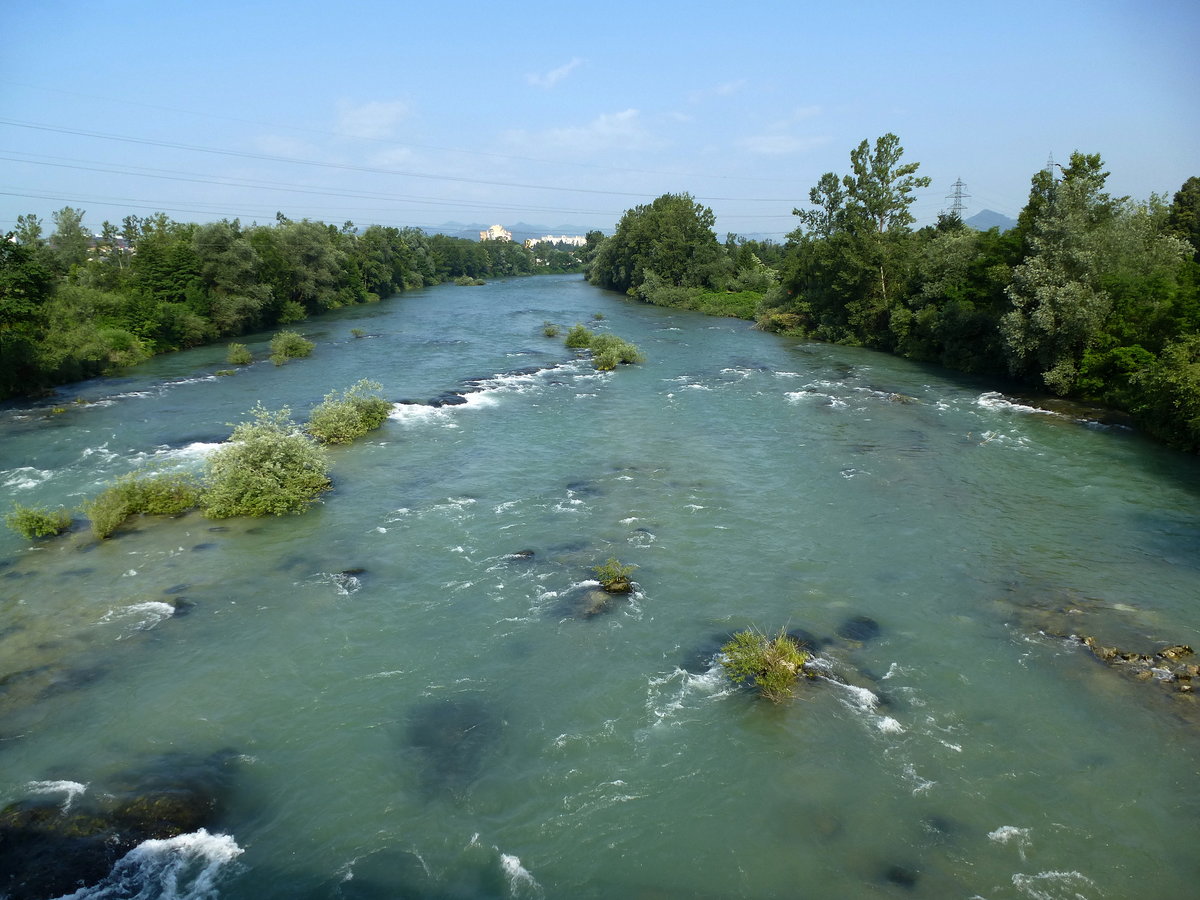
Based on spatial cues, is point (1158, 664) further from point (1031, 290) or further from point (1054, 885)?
point (1031, 290)

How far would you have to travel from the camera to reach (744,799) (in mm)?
11523

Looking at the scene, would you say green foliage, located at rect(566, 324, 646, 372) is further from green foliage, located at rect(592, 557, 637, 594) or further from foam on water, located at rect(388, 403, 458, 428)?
green foliage, located at rect(592, 557, 637, 594)

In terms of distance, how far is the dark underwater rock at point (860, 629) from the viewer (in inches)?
614

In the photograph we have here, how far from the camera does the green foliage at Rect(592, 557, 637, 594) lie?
17.4m

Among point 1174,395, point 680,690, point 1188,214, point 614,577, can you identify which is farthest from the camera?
point 1188,214

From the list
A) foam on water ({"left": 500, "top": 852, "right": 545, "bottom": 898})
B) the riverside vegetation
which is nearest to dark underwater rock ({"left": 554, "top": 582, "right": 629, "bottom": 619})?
foam on water ({"left": 500, "top": 852, "right": 545, "bottom": 898})

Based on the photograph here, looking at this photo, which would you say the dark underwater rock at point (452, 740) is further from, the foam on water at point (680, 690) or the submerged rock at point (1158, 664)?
the submerged rock at point (1158, 664)

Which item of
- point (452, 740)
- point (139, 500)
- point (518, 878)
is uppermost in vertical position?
point (139, 500)

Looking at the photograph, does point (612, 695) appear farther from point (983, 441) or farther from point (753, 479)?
point (983, 441)

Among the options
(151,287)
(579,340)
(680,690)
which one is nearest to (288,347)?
(151,287)

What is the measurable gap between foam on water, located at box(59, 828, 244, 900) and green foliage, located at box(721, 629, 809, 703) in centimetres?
900

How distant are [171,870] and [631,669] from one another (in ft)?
27.0

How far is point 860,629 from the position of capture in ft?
52.2

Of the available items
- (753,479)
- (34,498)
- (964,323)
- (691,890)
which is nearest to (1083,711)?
(691,890)
